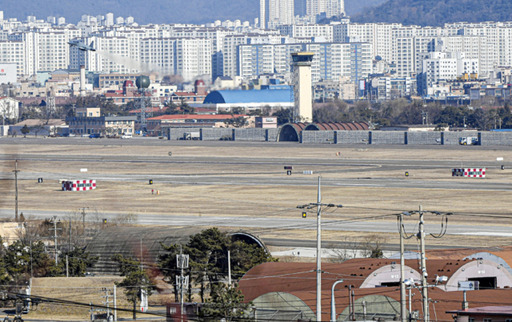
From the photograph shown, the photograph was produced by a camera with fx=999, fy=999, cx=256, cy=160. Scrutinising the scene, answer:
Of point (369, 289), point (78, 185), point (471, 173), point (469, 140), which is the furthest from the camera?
point (469, 140)

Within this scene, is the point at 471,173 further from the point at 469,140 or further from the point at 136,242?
the point at 136,242

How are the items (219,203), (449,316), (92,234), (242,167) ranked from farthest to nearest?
(242,167)
(219,203)
(92,234)
(449,316)

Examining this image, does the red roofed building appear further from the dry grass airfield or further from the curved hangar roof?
the dry grass airfield

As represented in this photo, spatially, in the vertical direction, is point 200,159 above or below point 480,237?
above

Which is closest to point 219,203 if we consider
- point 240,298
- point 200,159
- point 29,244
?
point 29,244

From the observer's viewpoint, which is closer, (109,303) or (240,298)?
(240,298)

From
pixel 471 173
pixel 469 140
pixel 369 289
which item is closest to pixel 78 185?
pixel 471 173

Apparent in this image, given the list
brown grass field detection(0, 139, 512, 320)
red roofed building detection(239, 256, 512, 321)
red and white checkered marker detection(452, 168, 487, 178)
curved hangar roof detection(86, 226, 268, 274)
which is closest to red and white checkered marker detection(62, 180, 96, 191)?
brown grass field detection(0, 139, 512, 320)

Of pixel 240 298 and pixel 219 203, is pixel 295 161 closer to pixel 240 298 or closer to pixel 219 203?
pixel 219 203
